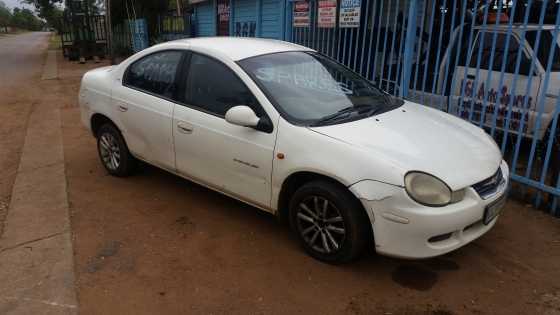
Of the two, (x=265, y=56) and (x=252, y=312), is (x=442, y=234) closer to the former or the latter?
(x=252, y=312)

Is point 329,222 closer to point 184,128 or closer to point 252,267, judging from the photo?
point 252,267

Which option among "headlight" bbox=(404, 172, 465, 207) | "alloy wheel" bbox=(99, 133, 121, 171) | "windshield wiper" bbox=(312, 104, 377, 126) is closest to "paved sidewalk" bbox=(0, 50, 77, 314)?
"alloy wheel" bbox=(99, 133, 121, 171)

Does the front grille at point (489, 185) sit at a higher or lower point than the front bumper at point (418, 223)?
higher

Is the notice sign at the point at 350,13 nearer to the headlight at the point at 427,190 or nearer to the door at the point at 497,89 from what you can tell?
the door at the point at 497,89

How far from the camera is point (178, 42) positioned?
436cm

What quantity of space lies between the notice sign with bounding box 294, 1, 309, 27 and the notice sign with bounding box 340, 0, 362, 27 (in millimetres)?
904

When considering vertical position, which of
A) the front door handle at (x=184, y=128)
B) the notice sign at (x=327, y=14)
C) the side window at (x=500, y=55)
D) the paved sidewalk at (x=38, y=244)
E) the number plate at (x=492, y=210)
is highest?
the notice sign at (x=327, y=14)

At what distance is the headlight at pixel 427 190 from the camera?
9.36ft

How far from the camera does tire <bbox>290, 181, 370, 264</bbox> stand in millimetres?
3059

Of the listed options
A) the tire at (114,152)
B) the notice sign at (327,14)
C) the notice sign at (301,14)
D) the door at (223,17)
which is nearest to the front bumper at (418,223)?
the tire at (114,152)

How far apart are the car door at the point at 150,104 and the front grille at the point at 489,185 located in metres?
2.65

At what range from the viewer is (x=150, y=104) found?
4312mm

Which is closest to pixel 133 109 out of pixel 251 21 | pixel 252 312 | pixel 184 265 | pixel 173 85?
pixel 173 85

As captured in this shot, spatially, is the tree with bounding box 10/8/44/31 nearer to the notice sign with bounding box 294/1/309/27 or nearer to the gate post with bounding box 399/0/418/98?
the notice sign with bounding box 294/1/309/27
